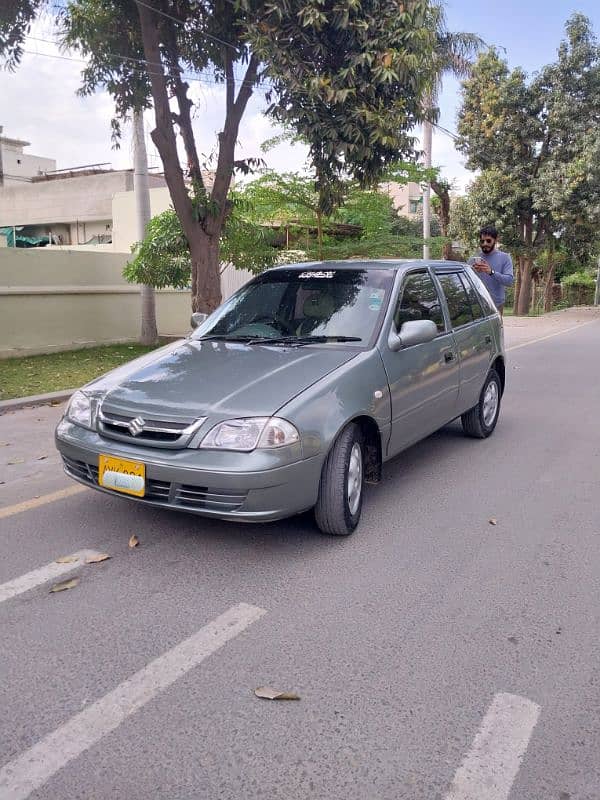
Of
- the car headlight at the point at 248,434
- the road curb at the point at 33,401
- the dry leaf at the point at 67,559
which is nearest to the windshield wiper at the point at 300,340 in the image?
the car headlight at the point at 248,434

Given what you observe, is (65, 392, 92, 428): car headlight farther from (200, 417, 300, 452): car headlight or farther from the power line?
the power line

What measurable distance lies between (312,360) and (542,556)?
5.70 feet

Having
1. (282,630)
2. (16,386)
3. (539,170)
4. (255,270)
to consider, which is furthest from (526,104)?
(282,630)

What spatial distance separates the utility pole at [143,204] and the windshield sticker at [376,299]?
8731 mm

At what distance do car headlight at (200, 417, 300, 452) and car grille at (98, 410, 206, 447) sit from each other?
11 cm

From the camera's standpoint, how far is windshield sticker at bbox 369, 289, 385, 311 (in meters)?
4.84

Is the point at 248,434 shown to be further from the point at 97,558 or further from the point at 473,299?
the point at 473,299

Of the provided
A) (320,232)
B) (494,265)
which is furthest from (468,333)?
(320,232)

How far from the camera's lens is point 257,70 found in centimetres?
1006

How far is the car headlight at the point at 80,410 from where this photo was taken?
163 inches

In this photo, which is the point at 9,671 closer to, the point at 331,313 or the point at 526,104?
the point at 331,313

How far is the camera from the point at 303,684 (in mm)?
2717

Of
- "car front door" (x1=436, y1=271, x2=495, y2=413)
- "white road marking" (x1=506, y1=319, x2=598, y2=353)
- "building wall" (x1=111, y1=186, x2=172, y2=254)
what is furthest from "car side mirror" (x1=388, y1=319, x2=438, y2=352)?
"building wall" (x1=111, y1=186, x2=172, y2=254)

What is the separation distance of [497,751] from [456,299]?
167 inches
